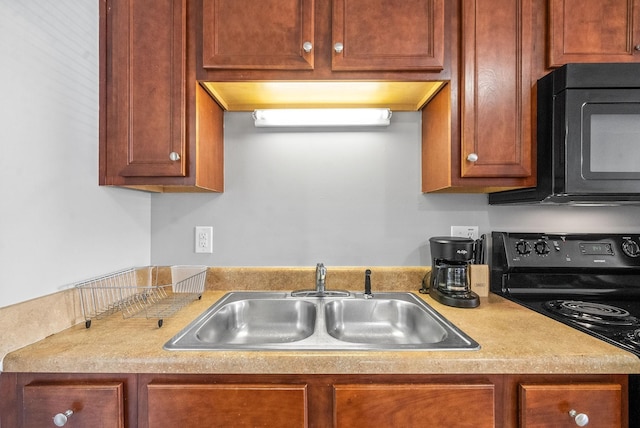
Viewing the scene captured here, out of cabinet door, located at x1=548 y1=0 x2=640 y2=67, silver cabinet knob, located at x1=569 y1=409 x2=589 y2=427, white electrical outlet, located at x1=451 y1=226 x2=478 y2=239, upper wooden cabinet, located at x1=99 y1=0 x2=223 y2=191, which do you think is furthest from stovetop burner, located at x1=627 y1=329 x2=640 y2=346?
upper wooden cabinet, located at x1=99 y1=0 x2=223 y2=191

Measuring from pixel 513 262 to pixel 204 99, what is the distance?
1530 millimetres

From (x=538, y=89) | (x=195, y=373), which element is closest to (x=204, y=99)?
(x=195, y=373)

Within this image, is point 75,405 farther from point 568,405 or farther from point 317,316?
point 568,405

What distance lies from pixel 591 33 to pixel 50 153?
6.41ft

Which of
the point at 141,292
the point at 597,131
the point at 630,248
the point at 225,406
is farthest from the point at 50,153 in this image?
the point at 630,248

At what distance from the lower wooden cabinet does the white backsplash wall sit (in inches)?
28.9

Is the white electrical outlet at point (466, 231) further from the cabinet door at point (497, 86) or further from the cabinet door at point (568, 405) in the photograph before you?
the cabinet door at point (568, 405)

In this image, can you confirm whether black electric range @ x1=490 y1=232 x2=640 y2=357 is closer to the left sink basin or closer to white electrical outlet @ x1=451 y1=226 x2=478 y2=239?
white electrical outlet @ x1=451 y1=226 x2=478 y2=239

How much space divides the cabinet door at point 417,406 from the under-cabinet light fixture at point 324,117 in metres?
1.06

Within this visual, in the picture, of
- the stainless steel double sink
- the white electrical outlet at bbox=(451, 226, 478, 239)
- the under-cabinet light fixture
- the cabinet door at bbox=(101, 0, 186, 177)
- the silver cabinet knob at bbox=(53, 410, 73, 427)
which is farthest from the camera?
the white electrical outlet at bbox=(451, 226, 478, 239)

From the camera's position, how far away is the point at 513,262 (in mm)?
1427

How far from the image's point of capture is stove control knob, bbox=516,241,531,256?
1.44 m

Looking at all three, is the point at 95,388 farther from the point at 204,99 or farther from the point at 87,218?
the point at 204,99

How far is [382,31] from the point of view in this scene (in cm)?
115
